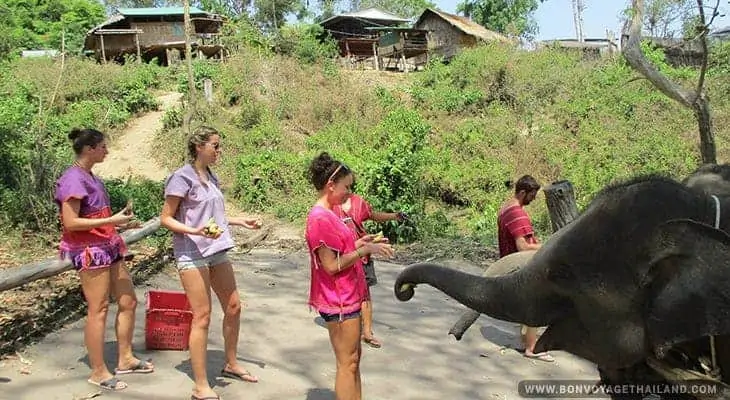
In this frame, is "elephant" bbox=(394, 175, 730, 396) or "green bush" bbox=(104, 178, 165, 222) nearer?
"elephant" bbox=(394, 175, 730, 396)

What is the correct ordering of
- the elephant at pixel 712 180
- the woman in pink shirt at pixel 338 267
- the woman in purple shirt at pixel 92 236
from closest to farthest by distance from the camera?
1. the elephant at pixel 712 180
2. the woman in pink shirt at pixel 338 267
3. the woman in purple shirt at pixel 92 236

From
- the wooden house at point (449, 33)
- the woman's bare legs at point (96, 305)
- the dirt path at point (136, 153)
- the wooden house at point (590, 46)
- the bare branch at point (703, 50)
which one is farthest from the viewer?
the wooden house at point (449, 33)

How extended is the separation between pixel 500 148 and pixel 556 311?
15606 millimetres

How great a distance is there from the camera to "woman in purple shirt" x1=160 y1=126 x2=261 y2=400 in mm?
4047

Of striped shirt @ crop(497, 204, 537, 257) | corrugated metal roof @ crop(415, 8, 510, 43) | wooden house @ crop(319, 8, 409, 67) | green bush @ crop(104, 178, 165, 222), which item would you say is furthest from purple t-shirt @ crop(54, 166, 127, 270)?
wooden house @ crop(319, 8, 409, 67)

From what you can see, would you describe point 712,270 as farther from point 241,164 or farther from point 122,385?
point 241,164

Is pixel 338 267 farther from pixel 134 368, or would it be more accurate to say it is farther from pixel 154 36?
pixel 154 36

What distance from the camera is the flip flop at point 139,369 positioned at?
15.1 feet

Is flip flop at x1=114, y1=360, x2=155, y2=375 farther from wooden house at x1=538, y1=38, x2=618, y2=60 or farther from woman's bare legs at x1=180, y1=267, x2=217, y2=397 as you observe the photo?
wooden house at x1=538, y1=38, x2=618, y2=60

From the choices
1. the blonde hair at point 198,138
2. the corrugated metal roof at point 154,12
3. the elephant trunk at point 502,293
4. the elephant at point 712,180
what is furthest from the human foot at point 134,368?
the corrugated metal roof at point 154,12

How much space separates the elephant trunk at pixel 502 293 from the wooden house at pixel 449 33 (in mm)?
29886

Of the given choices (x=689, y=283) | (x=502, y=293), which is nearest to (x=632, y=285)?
(x=689, y=283)

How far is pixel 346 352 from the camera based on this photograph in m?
3.61

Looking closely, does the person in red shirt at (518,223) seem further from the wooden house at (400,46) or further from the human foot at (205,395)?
the wooden house at (400,46)
